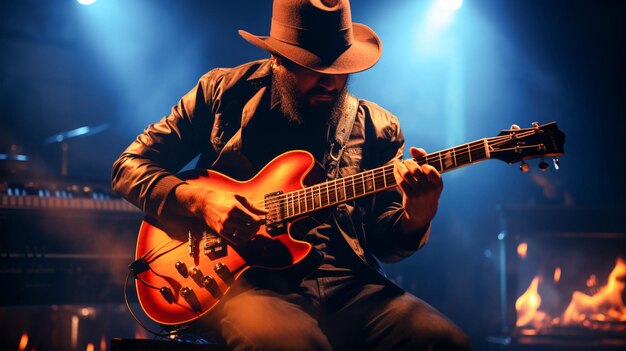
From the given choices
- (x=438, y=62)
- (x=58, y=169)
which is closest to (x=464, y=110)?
(x=438, y=62)

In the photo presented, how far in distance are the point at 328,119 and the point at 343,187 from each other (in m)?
0.53

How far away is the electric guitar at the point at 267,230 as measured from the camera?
249 cm

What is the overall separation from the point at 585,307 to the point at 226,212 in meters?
4.42

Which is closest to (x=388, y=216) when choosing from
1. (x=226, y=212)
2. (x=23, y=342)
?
(x=226, y=212)

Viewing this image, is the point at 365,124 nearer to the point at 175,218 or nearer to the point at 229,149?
the point at 229,149

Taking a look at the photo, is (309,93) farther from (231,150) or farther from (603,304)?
(603,304)

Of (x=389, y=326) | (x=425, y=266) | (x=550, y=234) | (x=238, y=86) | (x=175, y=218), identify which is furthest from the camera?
(x=425, y=266)

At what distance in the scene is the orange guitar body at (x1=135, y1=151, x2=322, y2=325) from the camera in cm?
263

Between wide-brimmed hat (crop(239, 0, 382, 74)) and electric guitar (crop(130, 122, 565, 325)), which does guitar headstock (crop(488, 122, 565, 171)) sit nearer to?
electric guitar (crop(130, 122, 565, 325))

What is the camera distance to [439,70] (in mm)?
7629

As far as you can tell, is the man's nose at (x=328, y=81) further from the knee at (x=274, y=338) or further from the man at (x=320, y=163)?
the knee at (x=274, y=338)

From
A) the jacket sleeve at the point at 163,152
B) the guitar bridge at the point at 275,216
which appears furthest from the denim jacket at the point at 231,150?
the guitar bridge at the point at 275,216

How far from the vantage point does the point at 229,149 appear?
304cm

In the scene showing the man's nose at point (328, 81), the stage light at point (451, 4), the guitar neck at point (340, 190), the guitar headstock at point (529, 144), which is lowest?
the guitar neck at point (340, 190)
